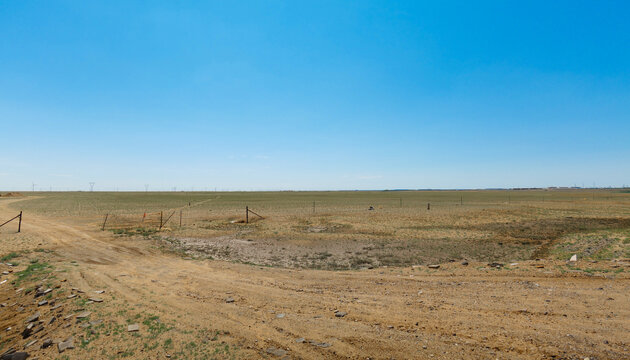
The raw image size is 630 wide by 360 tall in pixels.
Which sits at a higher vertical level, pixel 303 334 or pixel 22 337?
pixel 303 334

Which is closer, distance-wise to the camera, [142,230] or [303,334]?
[303,334]

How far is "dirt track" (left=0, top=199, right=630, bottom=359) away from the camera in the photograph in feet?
20.2

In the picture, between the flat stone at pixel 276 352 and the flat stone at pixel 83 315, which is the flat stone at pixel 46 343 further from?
the flat stone at pixel 276 352

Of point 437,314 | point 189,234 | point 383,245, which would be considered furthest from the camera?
point 189,234

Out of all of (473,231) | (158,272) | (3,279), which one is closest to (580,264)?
(473,231)

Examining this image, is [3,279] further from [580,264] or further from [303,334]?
[580,264]

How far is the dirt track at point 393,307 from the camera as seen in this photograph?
6.17m

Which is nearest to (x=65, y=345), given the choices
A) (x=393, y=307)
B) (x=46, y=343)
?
(x=46, y=343)

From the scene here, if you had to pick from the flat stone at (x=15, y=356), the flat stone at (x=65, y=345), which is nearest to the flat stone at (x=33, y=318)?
the flat stone at (x=15, y=356)

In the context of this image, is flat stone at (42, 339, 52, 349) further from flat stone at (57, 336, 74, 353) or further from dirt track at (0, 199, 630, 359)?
dirt track at (0, 199, 630, 359)

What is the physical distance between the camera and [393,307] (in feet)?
27.3

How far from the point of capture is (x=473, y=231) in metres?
26.4

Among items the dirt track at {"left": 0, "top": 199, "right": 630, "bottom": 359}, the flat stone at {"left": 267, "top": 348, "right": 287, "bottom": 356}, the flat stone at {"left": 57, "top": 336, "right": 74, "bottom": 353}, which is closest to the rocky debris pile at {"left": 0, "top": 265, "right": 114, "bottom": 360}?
the flat stone at {"left": 57, "top": 336, "right": 74, "bottom": 353}

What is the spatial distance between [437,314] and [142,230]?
26338mm
